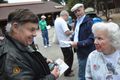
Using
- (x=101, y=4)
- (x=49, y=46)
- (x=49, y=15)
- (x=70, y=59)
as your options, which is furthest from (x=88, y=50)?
Result: (x=49, y=15)

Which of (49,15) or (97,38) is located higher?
(97,38)

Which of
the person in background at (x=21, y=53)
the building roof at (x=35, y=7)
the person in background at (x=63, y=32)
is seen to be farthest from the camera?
the building roof at (x=35, y=7)

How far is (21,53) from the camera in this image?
8.92 ft

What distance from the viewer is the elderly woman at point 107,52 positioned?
348 cm

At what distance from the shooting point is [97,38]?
11.5 ft

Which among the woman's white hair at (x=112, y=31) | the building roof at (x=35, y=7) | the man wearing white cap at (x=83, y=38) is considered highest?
the woman's white hair at (x=112, y=31)

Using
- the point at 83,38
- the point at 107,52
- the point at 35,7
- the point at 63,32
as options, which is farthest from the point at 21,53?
the point at 35,7

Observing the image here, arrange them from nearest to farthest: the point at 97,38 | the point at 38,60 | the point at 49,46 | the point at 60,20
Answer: the point at 38,60 < the point at 97,38 < the point at 60,20 < the point at 49,46

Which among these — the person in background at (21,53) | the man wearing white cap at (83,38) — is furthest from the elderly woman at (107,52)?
the man wearing white cap at (83,38)

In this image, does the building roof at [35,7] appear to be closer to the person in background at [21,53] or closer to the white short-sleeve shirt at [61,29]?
the white short-sleeve shirt at [61,29]

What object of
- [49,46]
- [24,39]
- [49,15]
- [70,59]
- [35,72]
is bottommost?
[49,15]

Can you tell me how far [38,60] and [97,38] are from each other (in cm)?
93

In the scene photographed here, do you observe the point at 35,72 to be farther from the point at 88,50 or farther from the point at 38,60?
the point at 88,50

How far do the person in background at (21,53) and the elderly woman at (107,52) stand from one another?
0.80m
